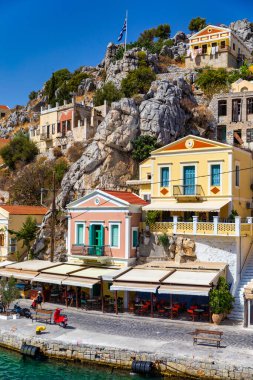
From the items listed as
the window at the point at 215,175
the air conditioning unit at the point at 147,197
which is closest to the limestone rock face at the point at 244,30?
the air conditioning unit at the point at 147,197

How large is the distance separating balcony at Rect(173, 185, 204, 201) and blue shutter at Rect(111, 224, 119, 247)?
15.6 ft

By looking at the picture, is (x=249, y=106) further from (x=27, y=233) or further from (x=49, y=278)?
(x=49, y=278)

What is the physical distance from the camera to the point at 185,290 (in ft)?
76.1

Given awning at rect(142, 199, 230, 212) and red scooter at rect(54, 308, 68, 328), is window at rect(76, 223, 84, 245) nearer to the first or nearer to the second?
awning at rect(142, 199, 230, 212)

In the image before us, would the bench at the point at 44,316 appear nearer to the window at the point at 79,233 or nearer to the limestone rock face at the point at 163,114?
the window at the point at 79,233

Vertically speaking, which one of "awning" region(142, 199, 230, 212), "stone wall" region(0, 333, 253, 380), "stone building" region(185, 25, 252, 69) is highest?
"stone building" region(185, 25, 252, 69)

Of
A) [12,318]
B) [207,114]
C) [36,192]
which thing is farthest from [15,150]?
A: [12,318]

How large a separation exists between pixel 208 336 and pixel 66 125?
4370cm

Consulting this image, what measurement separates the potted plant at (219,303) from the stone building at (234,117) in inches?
987

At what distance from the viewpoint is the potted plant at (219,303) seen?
23.8 m

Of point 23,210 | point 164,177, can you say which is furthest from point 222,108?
point 23,210

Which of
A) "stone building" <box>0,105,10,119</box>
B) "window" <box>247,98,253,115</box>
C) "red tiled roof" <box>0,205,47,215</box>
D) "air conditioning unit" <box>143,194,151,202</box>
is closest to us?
"air conditioning unit" <box>143,194,151,202</box>

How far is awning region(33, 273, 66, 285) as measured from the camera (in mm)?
27875

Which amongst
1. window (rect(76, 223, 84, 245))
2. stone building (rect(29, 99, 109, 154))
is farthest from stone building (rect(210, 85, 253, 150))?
window (rect(76, 223, 84, 245))
